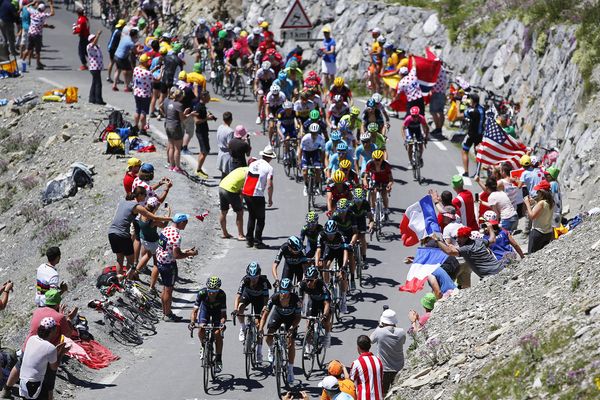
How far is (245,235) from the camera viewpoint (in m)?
23.8

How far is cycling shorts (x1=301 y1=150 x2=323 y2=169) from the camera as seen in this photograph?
25.0m

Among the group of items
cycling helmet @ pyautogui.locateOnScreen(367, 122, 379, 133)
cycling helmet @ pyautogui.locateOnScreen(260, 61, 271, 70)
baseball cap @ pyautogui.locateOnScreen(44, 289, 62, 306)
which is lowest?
baseball cap @ pyautogui.locateOnScreen(44, 289, 62, 306)

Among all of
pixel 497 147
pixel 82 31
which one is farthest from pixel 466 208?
pixel 82 31

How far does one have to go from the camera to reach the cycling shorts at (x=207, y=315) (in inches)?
681

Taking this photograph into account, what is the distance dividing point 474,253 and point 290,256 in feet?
9.40

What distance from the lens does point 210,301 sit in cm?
1727

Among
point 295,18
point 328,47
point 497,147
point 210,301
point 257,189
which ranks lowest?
point 257,189

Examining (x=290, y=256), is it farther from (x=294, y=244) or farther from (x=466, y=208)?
(x=466, y=208)

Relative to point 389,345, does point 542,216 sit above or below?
above

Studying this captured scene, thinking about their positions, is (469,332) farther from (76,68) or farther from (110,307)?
(76,68)

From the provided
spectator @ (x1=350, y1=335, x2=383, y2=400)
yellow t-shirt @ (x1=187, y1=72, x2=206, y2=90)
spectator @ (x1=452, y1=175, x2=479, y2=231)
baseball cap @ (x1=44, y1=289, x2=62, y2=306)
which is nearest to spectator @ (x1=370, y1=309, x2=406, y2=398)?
spectator @ (x1=350, y1=335, x2=383, y2=400)

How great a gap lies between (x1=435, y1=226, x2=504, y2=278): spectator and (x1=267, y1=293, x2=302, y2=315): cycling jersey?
2.84 m

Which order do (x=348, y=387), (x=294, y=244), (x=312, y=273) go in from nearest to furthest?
(x=348, y=387) → (x=312, y=273) → (x=294, y=244)

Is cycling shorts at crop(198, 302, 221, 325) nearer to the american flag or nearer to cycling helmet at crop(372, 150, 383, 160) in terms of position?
cycling helmet at crop(372, 150, 383, 160)
